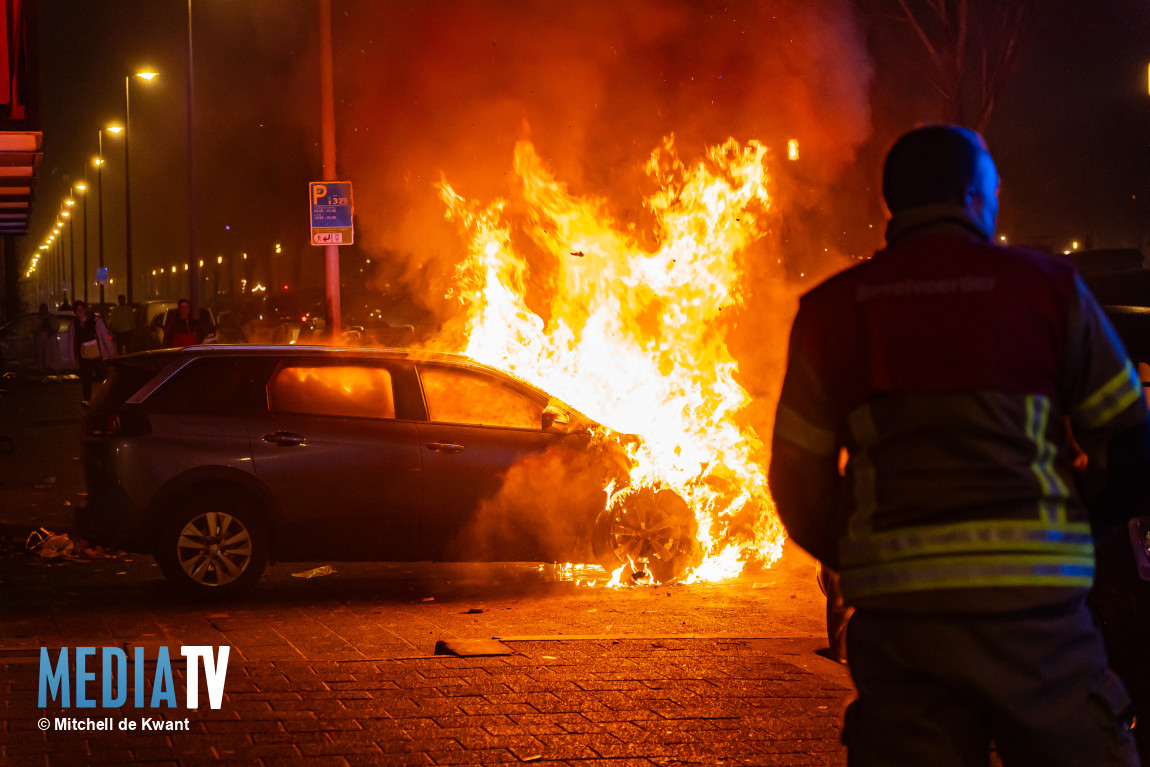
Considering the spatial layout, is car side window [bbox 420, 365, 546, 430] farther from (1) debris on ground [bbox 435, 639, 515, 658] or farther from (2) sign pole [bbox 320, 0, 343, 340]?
(2) sign pole [bbox 320, 0, 343, 340]

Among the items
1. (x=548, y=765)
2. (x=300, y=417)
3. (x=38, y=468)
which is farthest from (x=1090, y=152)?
(x=548, y=765)

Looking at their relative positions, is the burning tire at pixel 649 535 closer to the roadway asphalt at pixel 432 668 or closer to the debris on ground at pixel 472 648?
the roadway asphalt at pixel 432 668

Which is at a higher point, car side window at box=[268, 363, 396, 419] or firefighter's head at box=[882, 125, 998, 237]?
firefighter's head at box=[882, 125, 998, 237]

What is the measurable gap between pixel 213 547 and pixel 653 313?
416 cm

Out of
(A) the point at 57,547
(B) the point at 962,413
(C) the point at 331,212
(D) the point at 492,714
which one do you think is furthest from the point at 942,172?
(C) the point at 331,212

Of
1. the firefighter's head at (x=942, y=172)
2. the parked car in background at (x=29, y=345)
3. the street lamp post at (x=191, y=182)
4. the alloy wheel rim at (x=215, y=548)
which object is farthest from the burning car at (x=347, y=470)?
the parked car in background at (x=29, y=345)

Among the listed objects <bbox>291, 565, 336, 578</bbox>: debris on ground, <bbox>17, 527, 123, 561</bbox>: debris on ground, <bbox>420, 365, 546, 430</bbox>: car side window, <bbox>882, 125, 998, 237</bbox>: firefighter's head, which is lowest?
<bbox>291, 565, 336, 578</bbox>: debris on ground

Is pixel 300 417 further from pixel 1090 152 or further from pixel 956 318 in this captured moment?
pixel 1090 152

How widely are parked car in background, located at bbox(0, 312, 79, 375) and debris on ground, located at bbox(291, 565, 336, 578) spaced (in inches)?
986

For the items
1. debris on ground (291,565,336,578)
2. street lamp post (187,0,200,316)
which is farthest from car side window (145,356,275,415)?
street lamp post (187,0,200,316)

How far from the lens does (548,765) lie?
199 inches

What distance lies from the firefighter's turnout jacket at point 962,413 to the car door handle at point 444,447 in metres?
6.48

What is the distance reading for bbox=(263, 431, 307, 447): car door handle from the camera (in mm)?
8977

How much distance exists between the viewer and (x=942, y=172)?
2.78 meters
